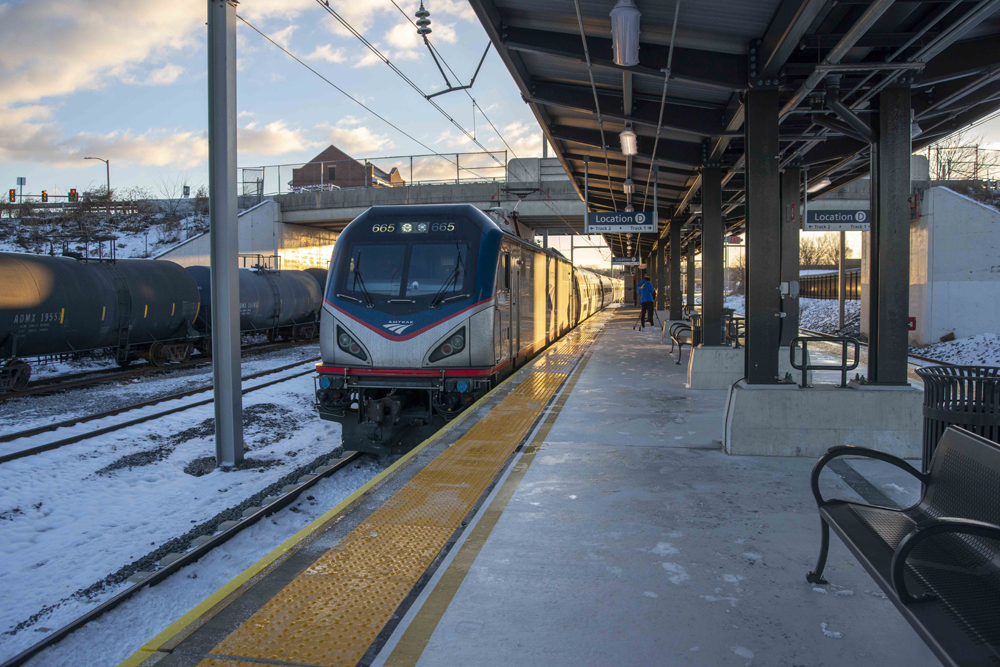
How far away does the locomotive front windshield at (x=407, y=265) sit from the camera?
26.1ft

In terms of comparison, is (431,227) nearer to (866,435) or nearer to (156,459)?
(156,459)

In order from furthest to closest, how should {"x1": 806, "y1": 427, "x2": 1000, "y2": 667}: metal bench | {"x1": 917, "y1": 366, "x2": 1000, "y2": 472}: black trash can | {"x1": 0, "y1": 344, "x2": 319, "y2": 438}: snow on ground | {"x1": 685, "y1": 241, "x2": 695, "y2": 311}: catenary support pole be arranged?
{"x1": 685, "y1": 241, "x2": 695, "y2": 311}: catenary support pole → {"x1": 0, "y1": 344, "x2": 319, "y2": 438}: snow on ground → {"x1": 917, "y1": 366, "x2": 1000, "y2": 472}: black trash can → {"x1": 806, "y1": 427, "x2": 1000, "y2": 667}: metal bench

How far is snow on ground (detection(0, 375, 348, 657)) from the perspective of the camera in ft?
15.2

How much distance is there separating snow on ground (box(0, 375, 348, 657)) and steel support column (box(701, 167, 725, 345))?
20.6ft

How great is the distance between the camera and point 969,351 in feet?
56.0

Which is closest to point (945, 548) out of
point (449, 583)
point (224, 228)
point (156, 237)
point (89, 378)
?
point (449, 583)

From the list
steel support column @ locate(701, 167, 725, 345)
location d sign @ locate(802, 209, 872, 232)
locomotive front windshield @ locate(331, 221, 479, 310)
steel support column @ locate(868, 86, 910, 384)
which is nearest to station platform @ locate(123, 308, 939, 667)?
steel support column @ locate(868, 86, 910, 384)

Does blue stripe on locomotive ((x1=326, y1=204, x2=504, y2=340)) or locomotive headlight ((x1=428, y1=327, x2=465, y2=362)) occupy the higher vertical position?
blue stripe on locomotive ((x1=326, y1=204, x2=504, y2=340))

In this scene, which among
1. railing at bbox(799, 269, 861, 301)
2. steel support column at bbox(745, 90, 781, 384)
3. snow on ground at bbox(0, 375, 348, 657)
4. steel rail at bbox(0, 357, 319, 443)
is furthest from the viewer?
railing at bbox(799, 269, 861, 301)

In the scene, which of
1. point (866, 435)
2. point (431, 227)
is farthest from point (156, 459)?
point (866, 435)

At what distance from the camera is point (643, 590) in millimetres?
3262

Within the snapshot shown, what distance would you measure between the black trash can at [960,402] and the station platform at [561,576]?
96cm

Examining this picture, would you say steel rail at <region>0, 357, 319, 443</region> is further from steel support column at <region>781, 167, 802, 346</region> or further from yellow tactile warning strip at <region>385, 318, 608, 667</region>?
steel support column at <region>781, 167, 802, 346</region>

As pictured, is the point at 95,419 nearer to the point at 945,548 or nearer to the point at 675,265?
the point at 945,548
